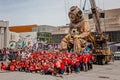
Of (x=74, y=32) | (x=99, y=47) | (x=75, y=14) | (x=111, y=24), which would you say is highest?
(x=111, y=24)

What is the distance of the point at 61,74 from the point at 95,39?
13.4m

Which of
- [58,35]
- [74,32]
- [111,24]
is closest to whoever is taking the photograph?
[74,32]

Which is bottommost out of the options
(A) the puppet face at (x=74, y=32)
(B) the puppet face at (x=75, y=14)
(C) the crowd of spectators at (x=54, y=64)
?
(C) the crowd of spectators at (x=54, y=64)

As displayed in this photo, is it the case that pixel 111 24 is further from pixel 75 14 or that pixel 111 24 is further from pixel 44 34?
pixel 75 14

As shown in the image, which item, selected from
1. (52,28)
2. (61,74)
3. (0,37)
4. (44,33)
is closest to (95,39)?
(61,74)

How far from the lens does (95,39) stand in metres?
32.9

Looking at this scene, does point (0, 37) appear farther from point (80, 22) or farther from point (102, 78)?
point (102, 78)

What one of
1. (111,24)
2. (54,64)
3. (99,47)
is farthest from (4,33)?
(111,24)

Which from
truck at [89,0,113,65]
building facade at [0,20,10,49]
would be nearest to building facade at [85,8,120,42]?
building facade at [0,20,10,49]

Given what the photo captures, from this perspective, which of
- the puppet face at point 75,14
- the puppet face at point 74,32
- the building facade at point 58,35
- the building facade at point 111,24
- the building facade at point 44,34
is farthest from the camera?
the building facade at point 58,35

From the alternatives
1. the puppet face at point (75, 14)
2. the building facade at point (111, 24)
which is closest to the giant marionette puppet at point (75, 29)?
the puppet face at point (75, 14)

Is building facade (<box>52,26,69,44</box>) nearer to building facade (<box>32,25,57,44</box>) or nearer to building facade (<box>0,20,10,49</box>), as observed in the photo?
building facade (<box>32,25,57,44</box>)

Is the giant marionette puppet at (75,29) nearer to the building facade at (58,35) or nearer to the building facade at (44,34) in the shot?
the building facade at (44,34)

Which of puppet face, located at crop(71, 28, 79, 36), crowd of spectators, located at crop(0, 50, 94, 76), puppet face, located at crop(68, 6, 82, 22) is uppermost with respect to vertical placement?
puppet face, located at crop(68, 6, 82, 22)
